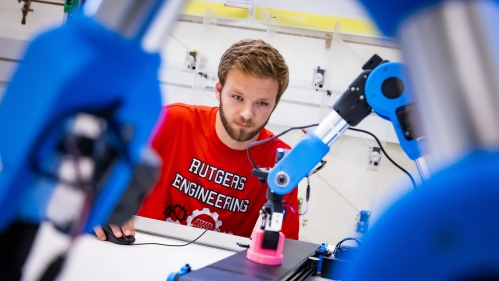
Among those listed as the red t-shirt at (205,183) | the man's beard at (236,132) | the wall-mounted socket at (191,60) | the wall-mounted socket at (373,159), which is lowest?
the red t-shirt at (205,183)

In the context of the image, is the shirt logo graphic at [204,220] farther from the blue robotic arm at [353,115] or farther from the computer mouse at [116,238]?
the blue robotic arm at [353,115]

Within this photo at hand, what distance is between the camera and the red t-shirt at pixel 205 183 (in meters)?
1.69

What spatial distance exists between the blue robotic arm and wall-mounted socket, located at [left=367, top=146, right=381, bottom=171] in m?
2.71

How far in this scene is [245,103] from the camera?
1764 mm

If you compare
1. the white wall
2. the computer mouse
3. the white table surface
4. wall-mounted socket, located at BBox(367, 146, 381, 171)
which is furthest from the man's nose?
wall-mounted socket, located at BBox(367, 146, 381, 171)

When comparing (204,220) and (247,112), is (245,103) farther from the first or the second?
(204,220)

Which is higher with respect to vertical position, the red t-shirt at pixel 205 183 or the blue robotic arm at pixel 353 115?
the blue robotic arm at pixel 353 115

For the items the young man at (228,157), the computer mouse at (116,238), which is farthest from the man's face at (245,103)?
the computer mouse at (116,238)

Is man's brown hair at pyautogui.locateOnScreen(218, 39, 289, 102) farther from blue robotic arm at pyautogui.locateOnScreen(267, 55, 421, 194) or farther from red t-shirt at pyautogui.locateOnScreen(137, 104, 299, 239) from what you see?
blue robotic arm at pyautogui.locateOnScreen(267, 55, 421, 194)

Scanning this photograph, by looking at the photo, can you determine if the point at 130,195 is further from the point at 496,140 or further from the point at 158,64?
the point at 496,140

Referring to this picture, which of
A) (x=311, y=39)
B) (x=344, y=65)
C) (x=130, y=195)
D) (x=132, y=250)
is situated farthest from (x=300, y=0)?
(x=130, y=195)

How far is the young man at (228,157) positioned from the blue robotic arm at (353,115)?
804 mm

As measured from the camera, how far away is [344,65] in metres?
3.53

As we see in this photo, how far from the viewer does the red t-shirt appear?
1.69m
